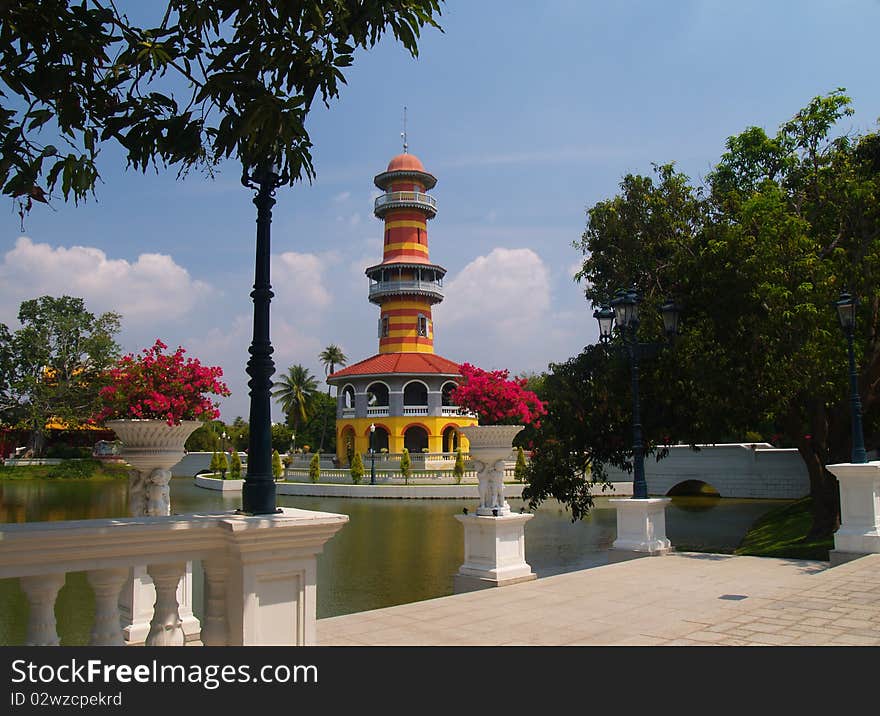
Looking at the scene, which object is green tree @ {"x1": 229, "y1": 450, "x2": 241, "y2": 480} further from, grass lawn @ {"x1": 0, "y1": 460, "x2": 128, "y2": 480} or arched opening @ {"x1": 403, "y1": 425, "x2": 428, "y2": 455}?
arched opening @ {"x1": 403, "y1": 425, "x2": 428, "y2": 455}

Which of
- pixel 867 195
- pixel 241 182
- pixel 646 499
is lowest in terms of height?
pixel 646 499

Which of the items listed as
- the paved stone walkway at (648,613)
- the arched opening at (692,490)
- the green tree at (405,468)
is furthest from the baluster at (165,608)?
the arched opening at (692,490)

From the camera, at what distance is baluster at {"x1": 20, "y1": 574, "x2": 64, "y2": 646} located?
360 cm

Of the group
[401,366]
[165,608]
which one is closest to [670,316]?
[165,608]

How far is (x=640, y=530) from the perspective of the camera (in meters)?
12.0

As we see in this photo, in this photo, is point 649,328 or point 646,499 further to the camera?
point 649,328

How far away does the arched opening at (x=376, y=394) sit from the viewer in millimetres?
53319

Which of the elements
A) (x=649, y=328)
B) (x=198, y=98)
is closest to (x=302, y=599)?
(x=198, y=98)

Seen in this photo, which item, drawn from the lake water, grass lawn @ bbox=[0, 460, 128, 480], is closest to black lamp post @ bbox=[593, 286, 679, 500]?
the lake water

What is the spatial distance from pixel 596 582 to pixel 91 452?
59.2m

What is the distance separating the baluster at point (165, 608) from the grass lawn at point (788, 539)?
11.0 meters

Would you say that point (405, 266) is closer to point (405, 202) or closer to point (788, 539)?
point (405, 202)
